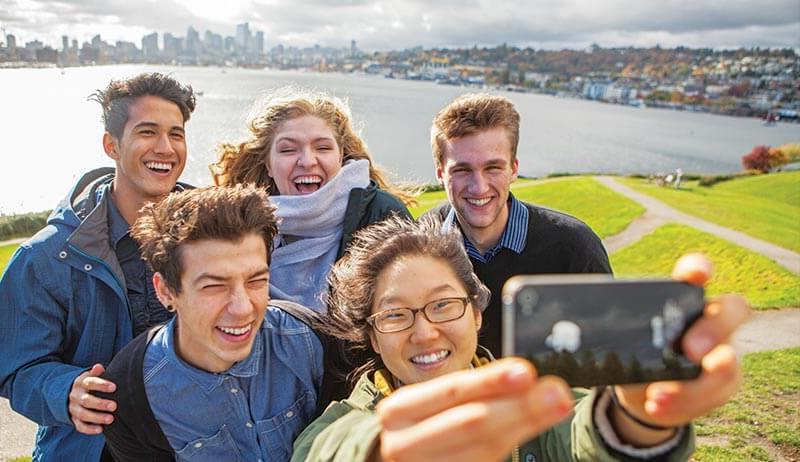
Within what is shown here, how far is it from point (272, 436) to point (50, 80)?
8785cm

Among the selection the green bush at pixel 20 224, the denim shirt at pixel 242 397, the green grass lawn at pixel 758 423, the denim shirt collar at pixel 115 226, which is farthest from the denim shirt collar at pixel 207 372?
the green bush at pixel 20 224

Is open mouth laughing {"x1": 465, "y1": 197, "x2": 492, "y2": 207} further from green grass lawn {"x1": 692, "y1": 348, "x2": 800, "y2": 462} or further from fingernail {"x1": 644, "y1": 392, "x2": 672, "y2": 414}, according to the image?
green grass lawn {"x1": 692, "y1": 348, "x2": 800, "y2": 462}

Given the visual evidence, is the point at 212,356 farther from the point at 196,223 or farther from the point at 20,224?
the point at 20,224

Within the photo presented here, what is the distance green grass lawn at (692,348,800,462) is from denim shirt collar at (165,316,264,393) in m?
5.56

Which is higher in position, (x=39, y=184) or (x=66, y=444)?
(x=66, y=444)

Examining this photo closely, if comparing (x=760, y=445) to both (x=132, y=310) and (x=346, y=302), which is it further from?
(x=132, y=310)

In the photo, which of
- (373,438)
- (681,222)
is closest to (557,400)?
(373,438)

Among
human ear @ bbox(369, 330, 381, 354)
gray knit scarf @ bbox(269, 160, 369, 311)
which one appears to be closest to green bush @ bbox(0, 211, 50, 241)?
gray knit scarf @ bbox(269, 160, 369, 311)

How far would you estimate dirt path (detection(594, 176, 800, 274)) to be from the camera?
17594mm

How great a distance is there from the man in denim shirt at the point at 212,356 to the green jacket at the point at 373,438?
0.49 meters

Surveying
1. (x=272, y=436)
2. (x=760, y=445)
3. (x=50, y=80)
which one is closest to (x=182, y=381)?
(x=272, y=436)

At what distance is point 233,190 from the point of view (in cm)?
296

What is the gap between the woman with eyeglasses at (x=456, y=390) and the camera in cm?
125

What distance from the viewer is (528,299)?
1.35 metres
